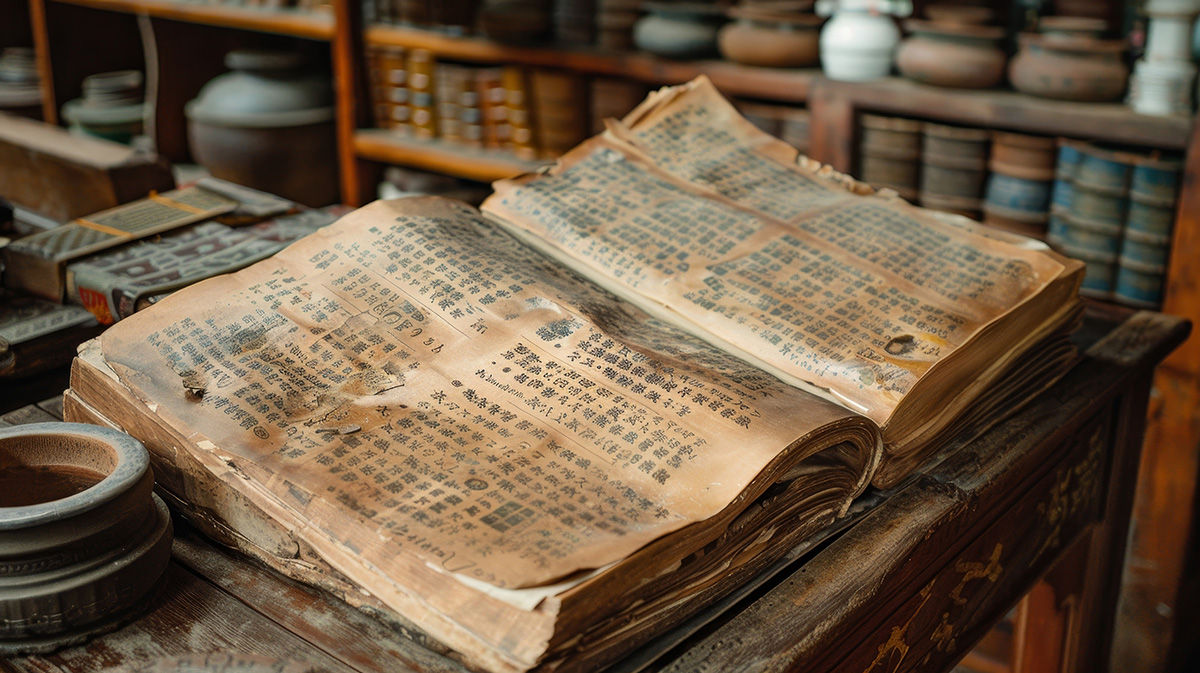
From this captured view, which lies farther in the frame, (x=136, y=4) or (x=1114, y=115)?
(x=136, y=4)

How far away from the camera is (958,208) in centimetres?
179

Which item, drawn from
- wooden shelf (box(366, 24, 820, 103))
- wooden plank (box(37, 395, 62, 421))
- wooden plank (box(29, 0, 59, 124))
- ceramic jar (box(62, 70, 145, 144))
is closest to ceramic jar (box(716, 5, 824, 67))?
wooden shelf (box(366, 24, 820, 103))

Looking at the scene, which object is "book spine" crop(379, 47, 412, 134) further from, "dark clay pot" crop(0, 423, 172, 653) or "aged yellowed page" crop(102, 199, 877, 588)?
"dark clay pot" crop(0, 423, 172, 653)

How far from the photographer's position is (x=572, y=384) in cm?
66

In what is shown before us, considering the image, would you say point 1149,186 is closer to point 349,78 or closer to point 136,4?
point 349,78

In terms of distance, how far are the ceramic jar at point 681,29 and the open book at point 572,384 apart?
1184 mm

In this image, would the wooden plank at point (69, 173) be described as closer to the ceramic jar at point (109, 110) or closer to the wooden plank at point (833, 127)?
the wooden plank at point (833, 127)

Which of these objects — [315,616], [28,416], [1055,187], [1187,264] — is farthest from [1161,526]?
[28,416]

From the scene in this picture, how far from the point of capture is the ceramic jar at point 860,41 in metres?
1.81

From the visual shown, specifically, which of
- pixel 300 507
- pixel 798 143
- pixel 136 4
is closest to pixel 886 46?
pixel 798 143

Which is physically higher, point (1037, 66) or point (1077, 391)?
point (1037, 66)

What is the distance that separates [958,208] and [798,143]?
33cm

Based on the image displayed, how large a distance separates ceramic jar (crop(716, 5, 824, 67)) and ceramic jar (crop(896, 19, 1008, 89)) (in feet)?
0.74

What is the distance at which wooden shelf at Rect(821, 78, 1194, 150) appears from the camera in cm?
150
